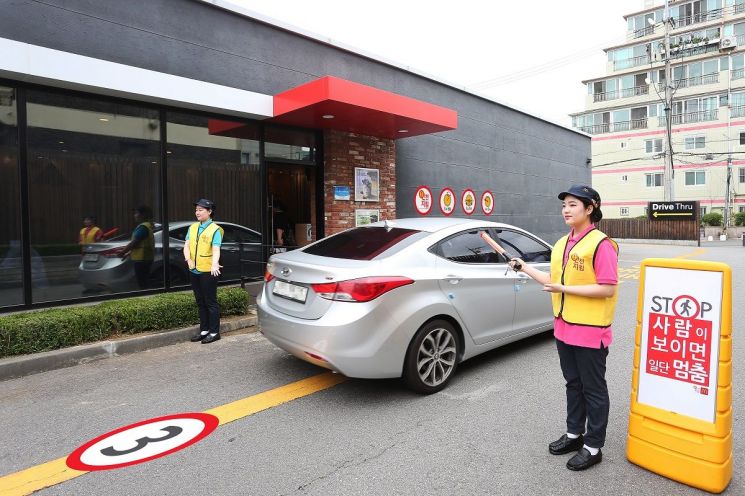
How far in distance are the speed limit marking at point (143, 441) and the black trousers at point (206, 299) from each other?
226 cm

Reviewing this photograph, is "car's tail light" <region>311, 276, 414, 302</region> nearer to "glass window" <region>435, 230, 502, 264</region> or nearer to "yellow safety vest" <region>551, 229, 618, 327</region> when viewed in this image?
"glass window" <region>435, 230, 502, 264</region>

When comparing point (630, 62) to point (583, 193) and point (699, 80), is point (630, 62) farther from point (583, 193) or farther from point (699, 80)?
point (583, 193)

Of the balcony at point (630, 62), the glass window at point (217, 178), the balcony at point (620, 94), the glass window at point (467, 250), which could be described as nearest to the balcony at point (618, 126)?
the balcony at point (620, 94)

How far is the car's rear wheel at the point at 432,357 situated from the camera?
4043 millimetres

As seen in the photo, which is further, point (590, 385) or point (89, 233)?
point (89, 233)

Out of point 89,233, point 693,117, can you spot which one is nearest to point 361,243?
point 89,233

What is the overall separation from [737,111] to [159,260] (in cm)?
4688

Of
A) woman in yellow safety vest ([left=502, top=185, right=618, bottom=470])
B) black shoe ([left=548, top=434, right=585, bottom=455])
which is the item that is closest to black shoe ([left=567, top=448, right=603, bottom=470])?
woman in yellow safety vest ([left=502, top=185, right=618, bottom=470])

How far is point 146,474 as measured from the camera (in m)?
2.98

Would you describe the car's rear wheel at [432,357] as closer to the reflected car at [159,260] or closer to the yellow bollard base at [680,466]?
the yellow bollard base at [680,466]

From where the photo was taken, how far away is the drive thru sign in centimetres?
279

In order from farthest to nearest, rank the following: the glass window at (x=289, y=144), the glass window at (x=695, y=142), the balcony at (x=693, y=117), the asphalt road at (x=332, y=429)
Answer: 1. the glass window at (x=695, y=142)
2. the balcony at (x=693, y=117)
3. the glass window at (x=289, y=144)
4. the asphalt road at (x=332, y=429)

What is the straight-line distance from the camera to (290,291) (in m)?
4.23

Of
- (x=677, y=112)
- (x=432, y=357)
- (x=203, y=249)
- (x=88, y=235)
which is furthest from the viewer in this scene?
(x=677, y=112)
